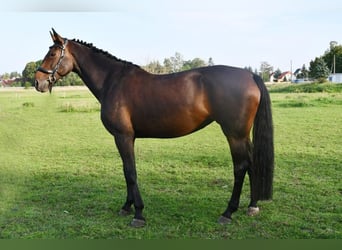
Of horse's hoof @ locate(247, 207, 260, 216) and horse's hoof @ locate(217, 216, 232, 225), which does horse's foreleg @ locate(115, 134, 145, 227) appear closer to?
horse's hoof @ locate(217, 216, 232, 225)

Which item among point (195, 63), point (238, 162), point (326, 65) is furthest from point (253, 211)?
point (326, 65)

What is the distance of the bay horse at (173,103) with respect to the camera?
3686 mm

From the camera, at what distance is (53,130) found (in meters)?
10.3

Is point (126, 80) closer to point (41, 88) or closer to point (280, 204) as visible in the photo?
point (41, 88)

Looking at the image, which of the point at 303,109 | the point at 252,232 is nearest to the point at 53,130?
the point at 252,232

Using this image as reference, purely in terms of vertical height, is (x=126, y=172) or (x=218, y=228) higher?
(x=126, y=172)

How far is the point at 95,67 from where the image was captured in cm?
404

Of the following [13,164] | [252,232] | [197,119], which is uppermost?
[197,119]

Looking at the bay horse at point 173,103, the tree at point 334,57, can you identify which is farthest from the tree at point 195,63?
the tree at point 334,57

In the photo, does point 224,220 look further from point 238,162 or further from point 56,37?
point 56,37

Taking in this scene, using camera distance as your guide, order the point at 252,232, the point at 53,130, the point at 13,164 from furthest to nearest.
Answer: the point at 53,130 → the point at 13,164 → the point at 252,232

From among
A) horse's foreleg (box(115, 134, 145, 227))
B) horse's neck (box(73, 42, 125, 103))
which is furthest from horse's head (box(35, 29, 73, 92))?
horse's foreleg (box(115, 134, 145, 227))

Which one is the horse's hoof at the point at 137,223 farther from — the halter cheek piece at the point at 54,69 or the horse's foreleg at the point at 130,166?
the halter cheek piece at the point at 54,69

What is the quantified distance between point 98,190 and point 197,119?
2.21 m
